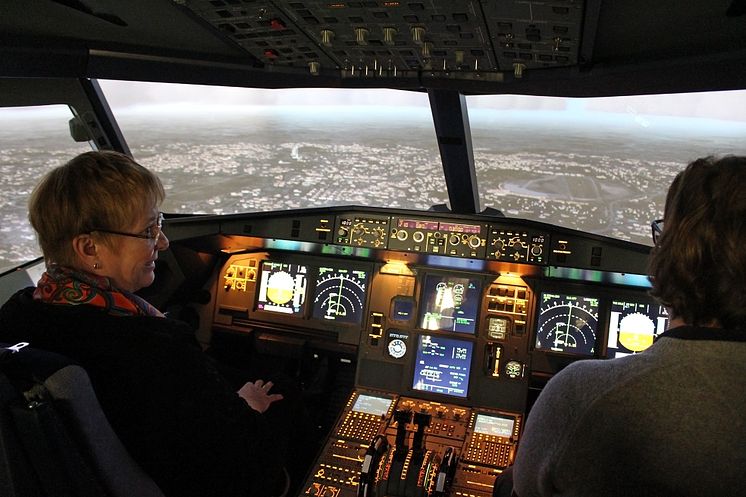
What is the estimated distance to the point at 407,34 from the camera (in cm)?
183

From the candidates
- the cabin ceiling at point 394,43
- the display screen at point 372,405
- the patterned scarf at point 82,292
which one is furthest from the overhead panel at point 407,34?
the display screen at point 372,405

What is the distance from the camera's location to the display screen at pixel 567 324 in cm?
310

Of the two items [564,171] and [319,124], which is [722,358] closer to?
[564,171]

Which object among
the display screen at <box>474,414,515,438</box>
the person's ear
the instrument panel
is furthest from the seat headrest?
the display screen at <box>474,414,515,438</box>

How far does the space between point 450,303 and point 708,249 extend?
7.51 feet

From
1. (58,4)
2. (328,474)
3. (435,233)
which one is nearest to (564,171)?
(435,233)

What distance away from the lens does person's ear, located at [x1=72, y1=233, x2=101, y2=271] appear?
1433 mm

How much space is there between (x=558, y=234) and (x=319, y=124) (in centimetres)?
134

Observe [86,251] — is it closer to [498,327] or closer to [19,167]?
[19,167]

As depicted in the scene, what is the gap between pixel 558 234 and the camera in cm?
280

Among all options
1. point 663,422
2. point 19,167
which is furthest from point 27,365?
point 19,167

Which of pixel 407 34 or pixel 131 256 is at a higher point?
pixel 407 34

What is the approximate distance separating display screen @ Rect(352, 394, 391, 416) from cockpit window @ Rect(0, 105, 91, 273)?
1.64 m

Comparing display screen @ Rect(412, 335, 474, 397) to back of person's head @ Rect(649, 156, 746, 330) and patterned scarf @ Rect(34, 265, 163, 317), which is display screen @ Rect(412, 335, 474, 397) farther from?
back of person's head @ Rect(649, 156, 746, 330)
